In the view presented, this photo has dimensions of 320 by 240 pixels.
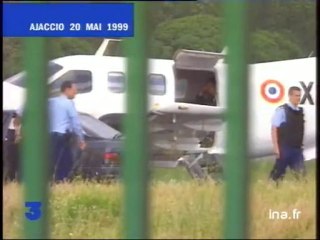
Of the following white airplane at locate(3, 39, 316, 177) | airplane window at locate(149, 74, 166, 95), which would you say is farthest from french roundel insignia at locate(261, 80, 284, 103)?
airplane window at locate(149, 74, 166, 95)

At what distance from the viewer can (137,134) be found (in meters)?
2.95

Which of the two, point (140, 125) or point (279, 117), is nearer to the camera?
point (140, 125)

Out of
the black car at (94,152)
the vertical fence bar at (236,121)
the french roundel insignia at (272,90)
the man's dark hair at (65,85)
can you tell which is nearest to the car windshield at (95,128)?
the black car at (94,152)

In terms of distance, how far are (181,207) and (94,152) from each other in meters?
0.34

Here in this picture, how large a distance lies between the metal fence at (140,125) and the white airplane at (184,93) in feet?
0.13

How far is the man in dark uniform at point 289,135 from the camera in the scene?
3.05 metres

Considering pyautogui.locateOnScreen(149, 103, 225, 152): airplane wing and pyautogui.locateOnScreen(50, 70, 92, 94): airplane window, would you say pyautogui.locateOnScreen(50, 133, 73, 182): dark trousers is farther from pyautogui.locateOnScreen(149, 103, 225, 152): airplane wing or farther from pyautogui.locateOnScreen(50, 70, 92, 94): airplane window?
pyautogui.locateOnScreen(149, 103, 225, 152): airplane wing

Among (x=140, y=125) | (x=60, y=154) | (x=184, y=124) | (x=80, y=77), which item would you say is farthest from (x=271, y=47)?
(x=60, y=154)

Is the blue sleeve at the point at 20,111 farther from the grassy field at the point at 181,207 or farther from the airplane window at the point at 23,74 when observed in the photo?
the grassy field at the point at 181,207

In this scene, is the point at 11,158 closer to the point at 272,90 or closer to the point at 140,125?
the point at 140,125

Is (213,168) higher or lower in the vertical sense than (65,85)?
lower

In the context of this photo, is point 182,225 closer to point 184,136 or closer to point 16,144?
point 184,136

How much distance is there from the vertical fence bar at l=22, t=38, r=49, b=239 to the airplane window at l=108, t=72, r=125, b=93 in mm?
215

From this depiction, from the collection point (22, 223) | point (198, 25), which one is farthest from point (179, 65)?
point (22, 223)
